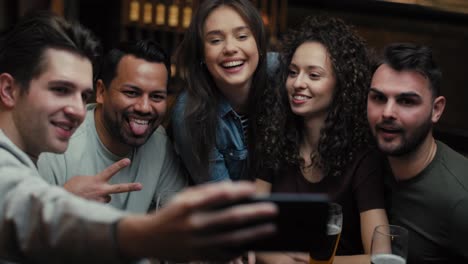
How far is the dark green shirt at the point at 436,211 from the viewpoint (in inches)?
70.9

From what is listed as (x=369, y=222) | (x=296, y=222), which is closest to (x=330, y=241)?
(x=369, y=222)

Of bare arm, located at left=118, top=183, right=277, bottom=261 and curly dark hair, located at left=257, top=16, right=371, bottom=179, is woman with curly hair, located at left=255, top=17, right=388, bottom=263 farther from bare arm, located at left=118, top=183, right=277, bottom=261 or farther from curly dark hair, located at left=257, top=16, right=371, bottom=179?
bare arm, located at left=118, top=183, right=277, bottom=261

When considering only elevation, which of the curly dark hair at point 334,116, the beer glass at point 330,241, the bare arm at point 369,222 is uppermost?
the curly dark hair at point 334,116

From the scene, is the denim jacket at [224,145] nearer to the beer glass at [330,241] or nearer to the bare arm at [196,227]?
the beer glass at [330,241]

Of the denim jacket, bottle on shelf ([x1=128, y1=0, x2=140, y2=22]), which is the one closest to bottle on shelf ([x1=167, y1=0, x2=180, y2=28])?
bottle on shelf ([x1=128, y1=0, x2=140, y2=22])

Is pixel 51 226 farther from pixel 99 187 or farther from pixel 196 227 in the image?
pixel 99 187

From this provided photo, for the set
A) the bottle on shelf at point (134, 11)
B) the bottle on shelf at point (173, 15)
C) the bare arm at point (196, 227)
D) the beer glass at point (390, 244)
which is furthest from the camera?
the bottle on shelf at point (173, 15)

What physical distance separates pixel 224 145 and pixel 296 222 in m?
1.38

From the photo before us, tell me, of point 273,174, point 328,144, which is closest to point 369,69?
point 328,144

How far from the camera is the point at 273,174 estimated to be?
216cm

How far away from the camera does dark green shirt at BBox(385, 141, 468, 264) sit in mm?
1800

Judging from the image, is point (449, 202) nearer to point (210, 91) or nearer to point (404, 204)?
point (404, 204)

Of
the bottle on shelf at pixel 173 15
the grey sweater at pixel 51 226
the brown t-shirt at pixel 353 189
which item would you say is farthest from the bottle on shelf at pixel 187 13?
the grey sweater at pixel 51 226

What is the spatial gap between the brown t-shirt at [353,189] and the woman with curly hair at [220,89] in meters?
0.34
